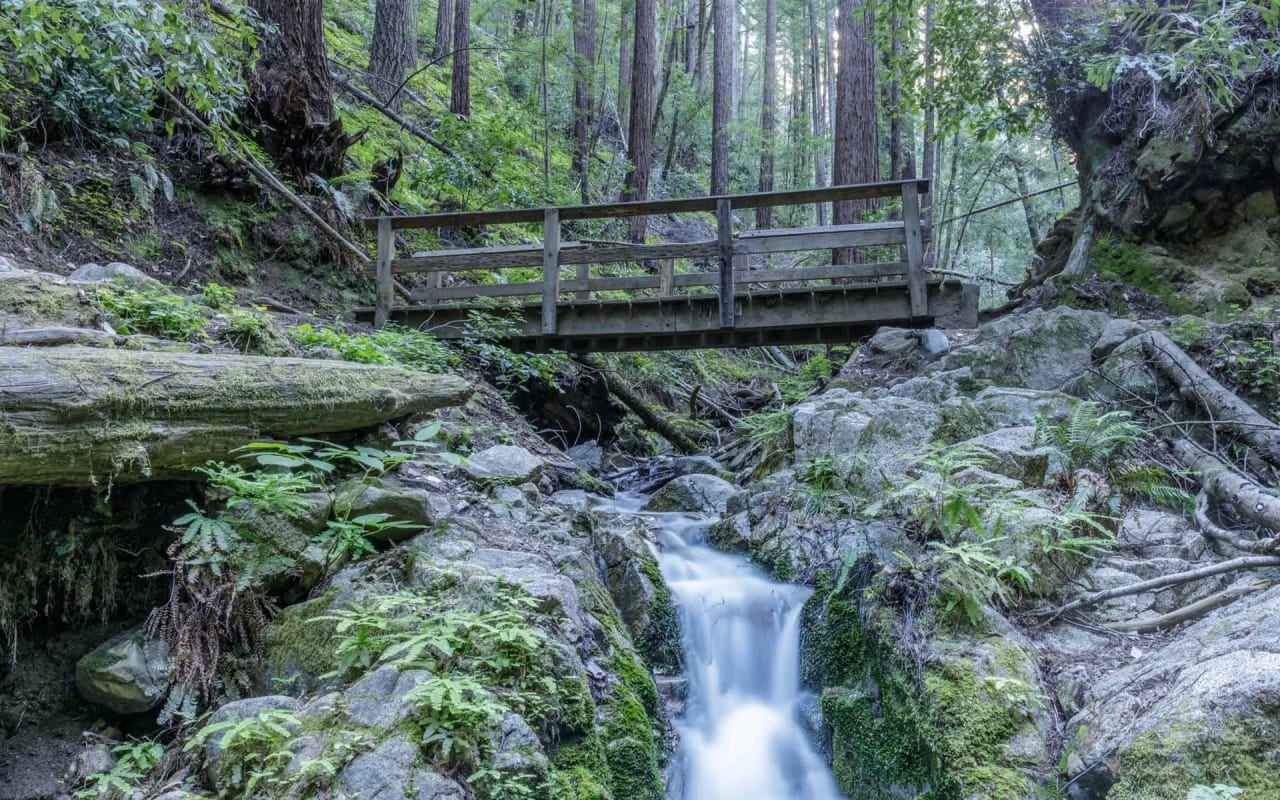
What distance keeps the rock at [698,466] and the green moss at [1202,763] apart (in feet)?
16.3

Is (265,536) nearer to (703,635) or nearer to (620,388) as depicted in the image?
(703,635)

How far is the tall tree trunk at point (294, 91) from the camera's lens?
8383mm

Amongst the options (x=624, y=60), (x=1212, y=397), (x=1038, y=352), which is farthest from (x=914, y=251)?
(x=624, y=60)

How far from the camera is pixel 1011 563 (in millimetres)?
3582

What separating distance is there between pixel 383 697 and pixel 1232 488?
4456mm

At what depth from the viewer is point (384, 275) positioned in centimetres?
868

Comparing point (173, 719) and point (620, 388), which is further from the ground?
point (620, 388)

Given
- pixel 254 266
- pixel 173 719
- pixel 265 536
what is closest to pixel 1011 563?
pixel 265 536

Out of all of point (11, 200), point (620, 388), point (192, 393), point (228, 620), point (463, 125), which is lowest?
point (228, 620)

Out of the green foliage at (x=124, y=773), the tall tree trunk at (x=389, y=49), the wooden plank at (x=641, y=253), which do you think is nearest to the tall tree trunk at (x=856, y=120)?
the wooden plank at (x=641, y=253)

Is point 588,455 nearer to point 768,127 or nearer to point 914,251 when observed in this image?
point 914,251

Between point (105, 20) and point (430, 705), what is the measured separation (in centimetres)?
454

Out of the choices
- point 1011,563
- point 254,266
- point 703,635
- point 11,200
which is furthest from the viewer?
point 254,266

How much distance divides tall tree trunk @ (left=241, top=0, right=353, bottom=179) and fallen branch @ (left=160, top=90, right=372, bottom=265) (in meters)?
0.56
